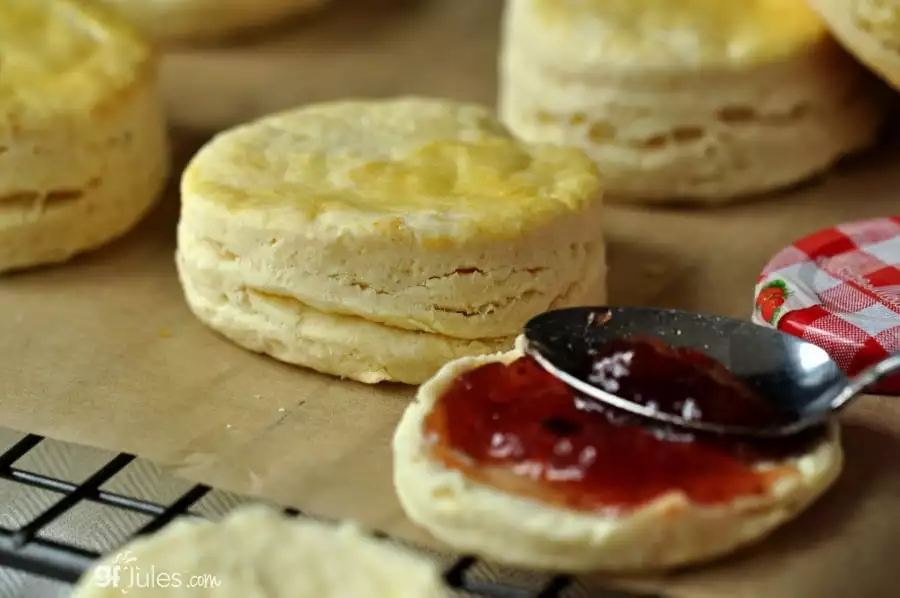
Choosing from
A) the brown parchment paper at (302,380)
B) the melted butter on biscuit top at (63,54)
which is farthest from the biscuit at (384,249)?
the melted butter on biscuit top at (63,54)

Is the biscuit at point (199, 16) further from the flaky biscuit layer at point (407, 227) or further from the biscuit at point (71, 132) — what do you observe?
the flaky biscuit layer at point (407, 227)

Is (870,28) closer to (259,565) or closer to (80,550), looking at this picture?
(259,565)

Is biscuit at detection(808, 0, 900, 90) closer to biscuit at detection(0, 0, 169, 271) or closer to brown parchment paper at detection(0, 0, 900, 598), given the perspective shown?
brown parchment paper at detection(0, 0, 900, 598)

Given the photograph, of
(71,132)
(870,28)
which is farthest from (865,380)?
(71,132)

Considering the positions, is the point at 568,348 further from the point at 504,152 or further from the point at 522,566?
the point at 504,152

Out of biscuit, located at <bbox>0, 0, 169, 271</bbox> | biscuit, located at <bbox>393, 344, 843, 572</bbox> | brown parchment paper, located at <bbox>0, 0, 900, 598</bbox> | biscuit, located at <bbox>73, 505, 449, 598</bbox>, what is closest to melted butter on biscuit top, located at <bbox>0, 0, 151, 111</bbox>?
biscuit, located at <bbox>0, 0, 169, 271</bbox>
